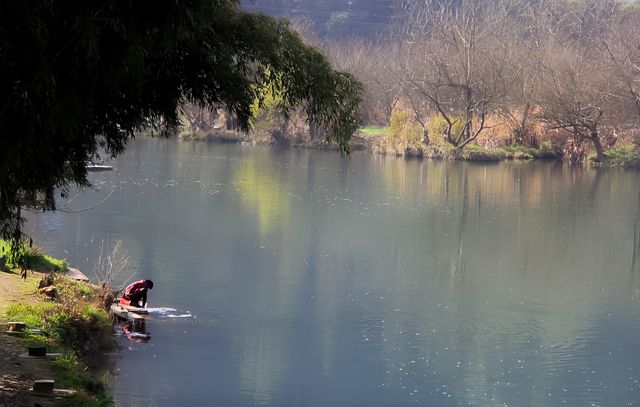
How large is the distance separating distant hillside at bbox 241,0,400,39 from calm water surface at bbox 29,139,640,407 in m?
93.3

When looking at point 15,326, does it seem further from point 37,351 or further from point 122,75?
point 122,75

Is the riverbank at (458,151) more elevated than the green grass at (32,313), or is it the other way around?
the riverbank at (458,151)

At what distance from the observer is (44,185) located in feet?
29.8

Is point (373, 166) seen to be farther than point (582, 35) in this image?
No

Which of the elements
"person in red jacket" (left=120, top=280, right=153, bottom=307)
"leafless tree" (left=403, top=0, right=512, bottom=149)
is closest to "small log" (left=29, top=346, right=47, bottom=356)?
"person in red jacket" (left=120, top=280, right=153, bottom=307)

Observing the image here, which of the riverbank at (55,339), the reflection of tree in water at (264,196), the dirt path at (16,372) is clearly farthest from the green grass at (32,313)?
the reflection of tree in water at (264,196)

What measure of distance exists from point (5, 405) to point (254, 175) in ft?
115

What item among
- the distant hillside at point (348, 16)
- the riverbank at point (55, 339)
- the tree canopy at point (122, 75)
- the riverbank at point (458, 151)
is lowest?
the riverbank at point (55, 339)

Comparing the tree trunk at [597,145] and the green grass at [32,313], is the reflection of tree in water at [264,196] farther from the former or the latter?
the tree trunk at [597,145]

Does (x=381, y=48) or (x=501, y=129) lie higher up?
(x=381, y=48)

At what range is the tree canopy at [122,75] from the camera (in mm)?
7512

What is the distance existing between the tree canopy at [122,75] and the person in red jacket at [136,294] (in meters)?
6.41

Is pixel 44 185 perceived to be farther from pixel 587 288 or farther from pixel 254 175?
pixel 254 175

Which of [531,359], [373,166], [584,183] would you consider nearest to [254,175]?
[373,166]
